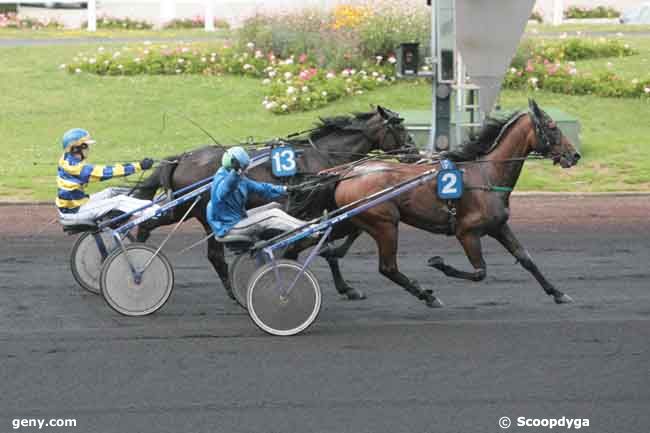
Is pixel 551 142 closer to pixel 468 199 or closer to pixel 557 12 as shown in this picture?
pixel 468 199

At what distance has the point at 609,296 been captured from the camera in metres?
9.32

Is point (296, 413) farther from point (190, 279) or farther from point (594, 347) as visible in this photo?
point (190, 279)

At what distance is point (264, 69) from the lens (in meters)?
19.1

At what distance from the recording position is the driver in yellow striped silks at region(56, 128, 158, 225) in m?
8.91

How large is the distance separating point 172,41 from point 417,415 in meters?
16.0

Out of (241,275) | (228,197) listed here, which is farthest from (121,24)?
(228,197)

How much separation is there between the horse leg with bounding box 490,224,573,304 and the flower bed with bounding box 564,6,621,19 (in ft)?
61.9

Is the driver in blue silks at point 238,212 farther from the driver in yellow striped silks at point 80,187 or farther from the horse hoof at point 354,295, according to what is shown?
the horse hoof at point 354,295

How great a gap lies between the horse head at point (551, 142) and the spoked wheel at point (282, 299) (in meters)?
2.10

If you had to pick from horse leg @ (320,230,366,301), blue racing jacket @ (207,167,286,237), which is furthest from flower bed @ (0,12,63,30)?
blue racing jacket @ (207,167,286,237)

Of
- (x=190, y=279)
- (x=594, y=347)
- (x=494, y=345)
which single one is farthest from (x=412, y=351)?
(x=190, y=279)

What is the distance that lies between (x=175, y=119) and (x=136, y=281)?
9.42 metres

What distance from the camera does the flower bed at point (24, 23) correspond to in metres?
24.9

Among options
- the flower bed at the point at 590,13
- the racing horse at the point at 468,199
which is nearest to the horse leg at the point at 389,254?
the racing horse at the point at 468,199
